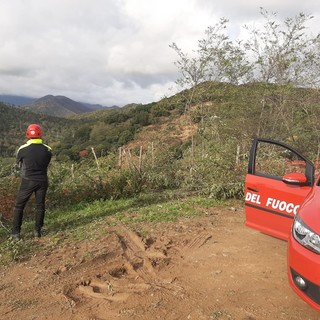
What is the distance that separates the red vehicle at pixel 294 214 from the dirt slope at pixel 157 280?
51 cm

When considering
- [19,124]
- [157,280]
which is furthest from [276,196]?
[19,124]

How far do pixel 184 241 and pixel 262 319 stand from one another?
1.99 m

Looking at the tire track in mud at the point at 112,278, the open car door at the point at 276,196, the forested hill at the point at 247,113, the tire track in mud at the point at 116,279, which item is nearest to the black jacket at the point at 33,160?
the tire track in mud at the point at 116,279

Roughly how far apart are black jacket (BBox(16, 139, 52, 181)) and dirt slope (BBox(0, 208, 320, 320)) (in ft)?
3.27

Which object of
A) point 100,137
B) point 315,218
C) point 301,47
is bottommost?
point 100,137

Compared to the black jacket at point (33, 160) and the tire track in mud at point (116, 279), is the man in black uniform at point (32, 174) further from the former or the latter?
the tire track in mud at point (116, 279)

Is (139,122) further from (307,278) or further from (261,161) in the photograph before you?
(307,278)

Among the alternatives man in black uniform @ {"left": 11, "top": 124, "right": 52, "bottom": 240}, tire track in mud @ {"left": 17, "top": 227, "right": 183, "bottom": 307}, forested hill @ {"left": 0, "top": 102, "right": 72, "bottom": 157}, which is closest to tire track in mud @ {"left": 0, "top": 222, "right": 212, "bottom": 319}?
tire track in mud @ {"left": 17, "top": 227, "right": 183, "bottom": 307}

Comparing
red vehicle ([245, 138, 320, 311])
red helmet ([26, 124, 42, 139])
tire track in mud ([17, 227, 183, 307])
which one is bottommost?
tire track in mud ([17, 227, 183, 307])

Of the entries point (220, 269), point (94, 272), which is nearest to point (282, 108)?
point (220, 269)

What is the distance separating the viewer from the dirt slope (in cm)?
318

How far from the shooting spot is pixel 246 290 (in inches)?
139

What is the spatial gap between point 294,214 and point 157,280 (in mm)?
1608

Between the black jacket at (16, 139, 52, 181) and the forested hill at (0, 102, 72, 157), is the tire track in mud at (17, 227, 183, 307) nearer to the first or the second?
the black jacket at (16, 139, 52, 181)
